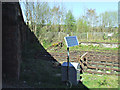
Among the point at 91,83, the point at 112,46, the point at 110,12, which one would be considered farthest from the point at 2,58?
the point at 110,12

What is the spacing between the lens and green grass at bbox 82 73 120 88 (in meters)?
5.45

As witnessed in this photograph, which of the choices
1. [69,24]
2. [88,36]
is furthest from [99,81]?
[69,24]

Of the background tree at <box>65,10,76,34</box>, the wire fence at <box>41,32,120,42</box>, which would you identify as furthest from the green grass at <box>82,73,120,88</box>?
the background tree at <box>65,10,76,34</box>

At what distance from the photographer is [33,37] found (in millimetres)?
17734

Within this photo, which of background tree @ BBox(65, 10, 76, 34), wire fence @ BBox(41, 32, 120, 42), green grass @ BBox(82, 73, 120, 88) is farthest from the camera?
background tree @ BBox(65, 10, 76, 34)

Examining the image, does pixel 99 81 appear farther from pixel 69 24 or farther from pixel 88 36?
pixel 69 24

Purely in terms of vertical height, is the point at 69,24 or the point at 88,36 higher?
the point at 69,24

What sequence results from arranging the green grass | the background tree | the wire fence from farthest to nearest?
the background tree, the wire fence, the green grass

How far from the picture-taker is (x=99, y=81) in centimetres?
589

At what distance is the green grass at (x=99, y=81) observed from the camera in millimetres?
5448

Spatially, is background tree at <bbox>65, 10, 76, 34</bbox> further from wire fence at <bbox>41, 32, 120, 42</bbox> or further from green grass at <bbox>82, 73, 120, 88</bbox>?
green grass at <bbox>82, 73, 120, 88</bbox>

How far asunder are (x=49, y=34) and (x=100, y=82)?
49.4 feet

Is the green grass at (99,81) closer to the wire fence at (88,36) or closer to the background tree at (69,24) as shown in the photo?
the wire fence at (88,36)


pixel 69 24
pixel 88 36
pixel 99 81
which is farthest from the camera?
pixel 69 24
